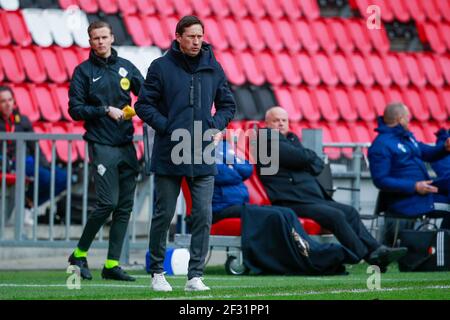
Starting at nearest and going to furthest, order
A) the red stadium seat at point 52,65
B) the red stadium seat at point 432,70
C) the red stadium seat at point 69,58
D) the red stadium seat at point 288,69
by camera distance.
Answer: the red stadium seat at point 52,65 < the red stadium seat at point 69,58 < the red stadium seat at point 288,69 < the red stadium seat at point 432,70

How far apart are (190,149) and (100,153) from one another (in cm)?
170

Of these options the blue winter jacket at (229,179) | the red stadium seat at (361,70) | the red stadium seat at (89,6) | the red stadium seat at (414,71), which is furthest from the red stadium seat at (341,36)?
the blue winter jacket at (229,179)

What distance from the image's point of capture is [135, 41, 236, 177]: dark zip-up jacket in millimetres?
7750

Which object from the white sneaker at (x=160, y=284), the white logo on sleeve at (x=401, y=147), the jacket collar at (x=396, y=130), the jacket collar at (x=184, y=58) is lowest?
the white sneaker at (x=160, y=284)

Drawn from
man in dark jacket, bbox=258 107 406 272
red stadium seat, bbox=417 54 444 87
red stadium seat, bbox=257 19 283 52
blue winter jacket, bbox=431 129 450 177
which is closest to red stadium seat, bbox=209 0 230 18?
red stadium seat, bbox=257 19 283 52

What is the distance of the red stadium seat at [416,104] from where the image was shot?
17.8m

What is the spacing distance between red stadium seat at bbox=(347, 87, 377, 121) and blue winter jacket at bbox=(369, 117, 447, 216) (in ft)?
17.8

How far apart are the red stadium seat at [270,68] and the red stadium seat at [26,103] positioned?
3.65 metres

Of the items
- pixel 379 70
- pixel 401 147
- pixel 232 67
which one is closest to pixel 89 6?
pixel 232 67

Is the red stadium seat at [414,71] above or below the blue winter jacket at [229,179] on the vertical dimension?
above

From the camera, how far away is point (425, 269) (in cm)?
1052

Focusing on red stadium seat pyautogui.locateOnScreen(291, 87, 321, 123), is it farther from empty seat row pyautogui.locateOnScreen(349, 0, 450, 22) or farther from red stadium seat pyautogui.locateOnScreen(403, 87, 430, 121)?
empty seat row pyautogui.locateOnScreen(349, 0, 450, 22)

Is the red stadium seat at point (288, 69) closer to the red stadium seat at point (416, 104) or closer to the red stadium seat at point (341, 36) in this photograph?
the red stadium seat at point (341, 36)
